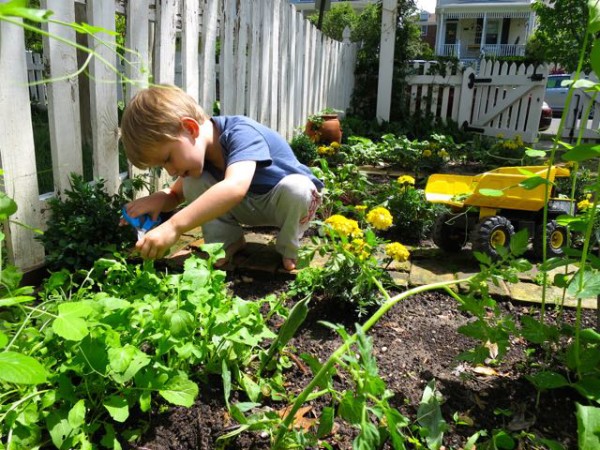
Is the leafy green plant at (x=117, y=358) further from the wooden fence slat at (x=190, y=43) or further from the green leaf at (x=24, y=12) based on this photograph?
the wooden fence slat at (x=190, y=43)

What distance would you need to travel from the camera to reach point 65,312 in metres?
1.07

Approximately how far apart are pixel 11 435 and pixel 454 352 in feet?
4.41

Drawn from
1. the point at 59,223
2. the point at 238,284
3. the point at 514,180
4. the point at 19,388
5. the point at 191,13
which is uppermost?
the point at 191,13

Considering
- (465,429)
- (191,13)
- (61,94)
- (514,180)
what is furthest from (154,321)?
(191,13)

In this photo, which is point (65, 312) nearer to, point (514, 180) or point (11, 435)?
point (11, 435)

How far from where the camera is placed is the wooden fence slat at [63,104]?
2117 millimetres

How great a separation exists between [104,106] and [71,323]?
171 centimetres

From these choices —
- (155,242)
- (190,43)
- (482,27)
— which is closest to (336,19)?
(190,43)

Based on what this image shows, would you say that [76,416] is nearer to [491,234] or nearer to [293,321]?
[293,321]

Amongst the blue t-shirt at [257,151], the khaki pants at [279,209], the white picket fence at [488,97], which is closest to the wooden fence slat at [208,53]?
the blue t-shirt at [257,151]

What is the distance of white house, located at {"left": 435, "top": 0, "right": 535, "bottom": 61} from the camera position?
29531mm

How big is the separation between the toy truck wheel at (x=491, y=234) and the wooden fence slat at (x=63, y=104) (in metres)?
1.92

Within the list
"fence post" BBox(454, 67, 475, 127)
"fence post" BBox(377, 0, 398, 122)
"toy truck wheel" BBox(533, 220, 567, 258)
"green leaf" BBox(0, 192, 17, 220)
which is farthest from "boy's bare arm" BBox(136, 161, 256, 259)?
"fence post" BBox(454, 67, 475, 127)

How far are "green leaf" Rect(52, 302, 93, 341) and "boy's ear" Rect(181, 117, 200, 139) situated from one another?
1.15 meters
